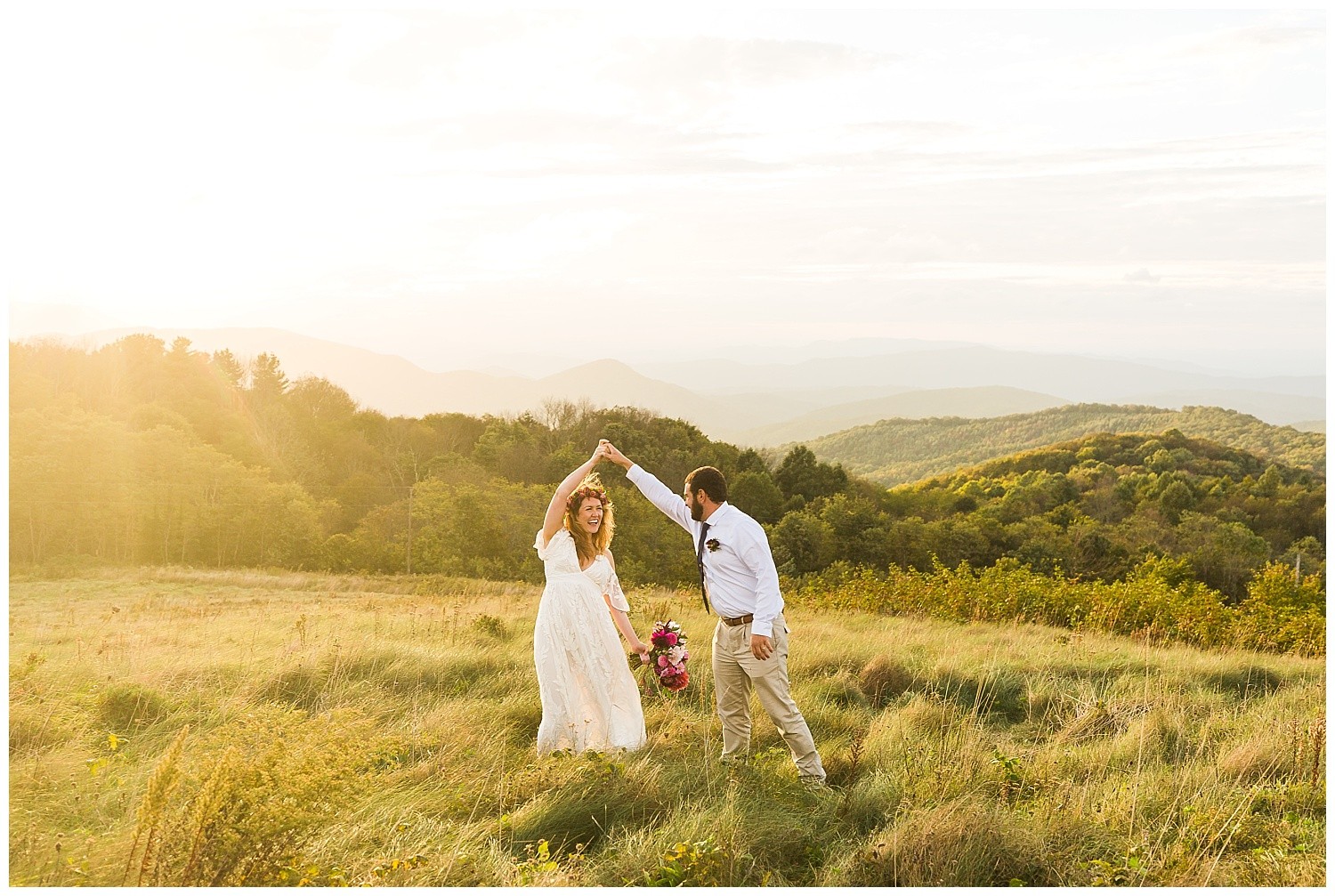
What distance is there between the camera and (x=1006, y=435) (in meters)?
63.8

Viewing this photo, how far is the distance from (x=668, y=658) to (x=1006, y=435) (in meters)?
62.0

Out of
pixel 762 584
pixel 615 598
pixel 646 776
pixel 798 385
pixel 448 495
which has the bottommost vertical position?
pixel 448 495

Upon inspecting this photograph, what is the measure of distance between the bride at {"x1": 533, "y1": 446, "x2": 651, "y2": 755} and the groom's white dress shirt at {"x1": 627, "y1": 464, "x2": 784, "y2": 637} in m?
0.74

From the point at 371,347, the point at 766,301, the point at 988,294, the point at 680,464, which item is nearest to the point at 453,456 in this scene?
the point at 371,347

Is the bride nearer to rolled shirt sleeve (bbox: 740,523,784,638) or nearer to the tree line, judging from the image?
rolled shirt sleeve (bbox: 740,523,784,638)

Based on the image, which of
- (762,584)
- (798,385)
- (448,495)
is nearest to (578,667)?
(762,584)

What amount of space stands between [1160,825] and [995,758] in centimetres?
91

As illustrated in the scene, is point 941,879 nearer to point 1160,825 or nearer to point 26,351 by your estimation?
point 1160,825

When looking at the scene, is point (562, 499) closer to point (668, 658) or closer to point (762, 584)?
point (668, 658)

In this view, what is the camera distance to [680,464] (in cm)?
3431

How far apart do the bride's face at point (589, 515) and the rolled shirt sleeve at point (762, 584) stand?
43.2 inches

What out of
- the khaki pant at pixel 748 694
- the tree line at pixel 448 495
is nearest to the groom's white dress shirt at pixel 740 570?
the khaki pant at pixel 748 694

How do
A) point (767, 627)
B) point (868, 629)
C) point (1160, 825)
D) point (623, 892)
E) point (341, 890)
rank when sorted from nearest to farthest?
1. point (341, 890)
2. point (623, 892)
3. point (1160, 825)
4. point (767, 627)
5. point (868, 629)

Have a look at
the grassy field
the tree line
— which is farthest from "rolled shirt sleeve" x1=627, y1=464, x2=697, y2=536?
the tree line
